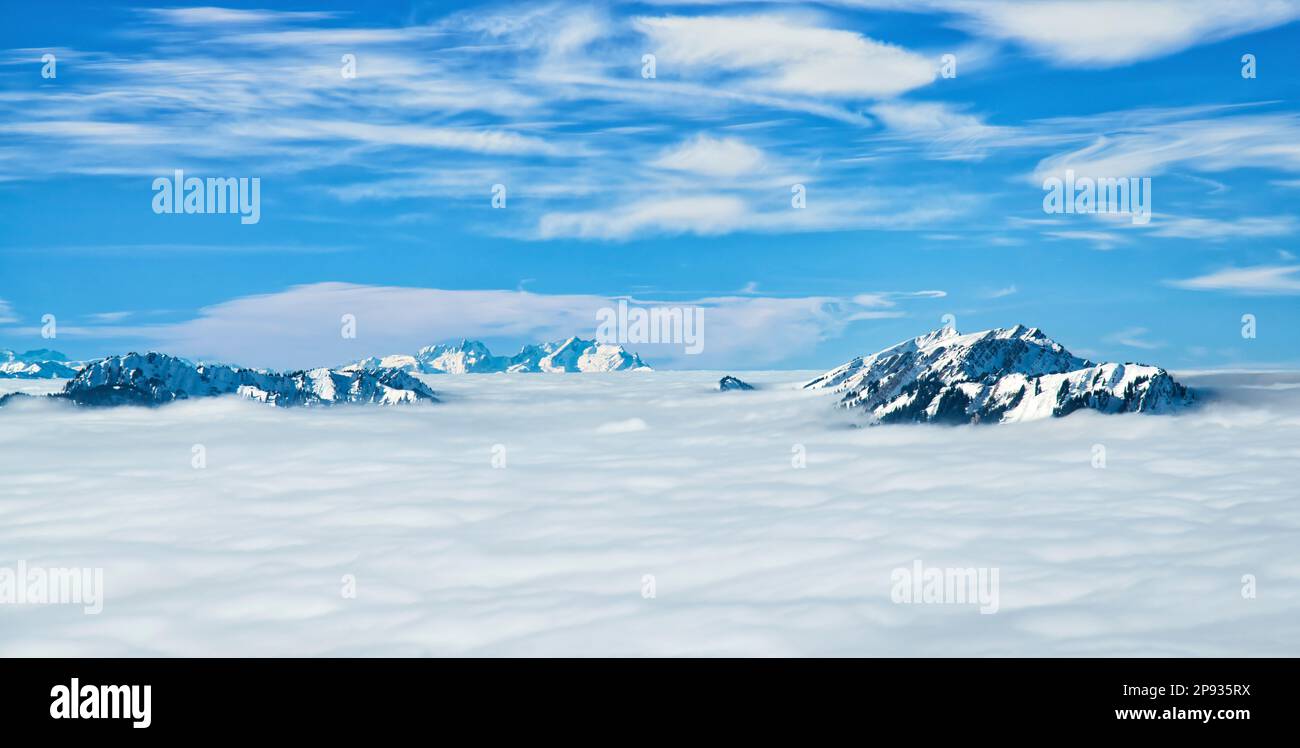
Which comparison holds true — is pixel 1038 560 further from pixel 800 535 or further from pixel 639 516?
pixel 639 516

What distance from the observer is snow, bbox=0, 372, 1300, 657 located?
2928 inches

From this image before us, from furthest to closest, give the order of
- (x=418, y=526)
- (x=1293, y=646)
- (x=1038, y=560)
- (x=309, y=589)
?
(x=418, y=526) → (x=1038, y=560) → (x=309, y=589) → (x=1293, y=646)

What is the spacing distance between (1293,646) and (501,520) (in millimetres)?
101889

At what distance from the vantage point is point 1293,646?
60.2 metres

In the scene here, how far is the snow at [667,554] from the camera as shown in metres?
74.4

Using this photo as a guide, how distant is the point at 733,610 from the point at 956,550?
40.0 meters

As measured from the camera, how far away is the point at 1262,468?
155625 millimetres

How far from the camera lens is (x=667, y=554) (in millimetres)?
112938

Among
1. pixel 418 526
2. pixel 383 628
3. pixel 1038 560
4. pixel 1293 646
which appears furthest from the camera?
pixel 418 526

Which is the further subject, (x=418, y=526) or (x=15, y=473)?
(x=15, y=473)

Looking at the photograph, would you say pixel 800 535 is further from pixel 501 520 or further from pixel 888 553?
pixel 501 520

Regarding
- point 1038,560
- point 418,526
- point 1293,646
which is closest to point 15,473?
point 418,526

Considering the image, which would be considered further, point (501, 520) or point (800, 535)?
point (501, 520)

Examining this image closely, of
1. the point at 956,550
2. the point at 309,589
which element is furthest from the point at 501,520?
the point at 956,550
